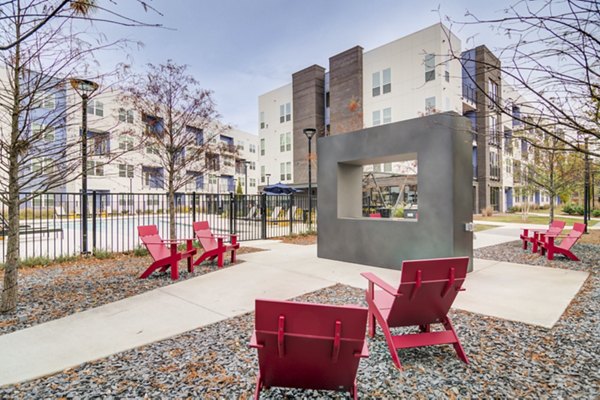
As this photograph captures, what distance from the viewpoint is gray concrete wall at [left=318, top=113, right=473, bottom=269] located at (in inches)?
260

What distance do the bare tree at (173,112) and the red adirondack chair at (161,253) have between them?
266cm

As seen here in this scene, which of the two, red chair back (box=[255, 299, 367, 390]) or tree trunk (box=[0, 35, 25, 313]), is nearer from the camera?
red chair back (box=[255, 299, 367, 390])

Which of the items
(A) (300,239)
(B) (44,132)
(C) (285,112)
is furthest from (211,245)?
(C) (285,112)

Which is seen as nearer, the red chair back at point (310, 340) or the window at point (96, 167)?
the red chair back at point (310, 340)

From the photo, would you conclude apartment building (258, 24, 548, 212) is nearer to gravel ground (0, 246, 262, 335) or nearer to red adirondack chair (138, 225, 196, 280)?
red adirondack chair (138, 225, 196, 280)

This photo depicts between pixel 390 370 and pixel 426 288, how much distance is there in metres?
0.84

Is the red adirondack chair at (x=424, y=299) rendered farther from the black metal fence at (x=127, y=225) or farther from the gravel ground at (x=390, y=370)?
the black metal fence at (x=127, y=225)

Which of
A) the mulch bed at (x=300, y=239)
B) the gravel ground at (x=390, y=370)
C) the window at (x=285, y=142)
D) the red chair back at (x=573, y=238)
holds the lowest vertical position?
the gravel ground at (x=390, y=370)

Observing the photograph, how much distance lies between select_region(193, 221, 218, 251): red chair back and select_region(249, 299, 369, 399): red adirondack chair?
227 inches

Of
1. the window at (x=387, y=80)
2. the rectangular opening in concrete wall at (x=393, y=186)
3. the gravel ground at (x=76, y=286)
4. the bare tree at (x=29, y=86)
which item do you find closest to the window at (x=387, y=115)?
the window at (x=387, y=80)

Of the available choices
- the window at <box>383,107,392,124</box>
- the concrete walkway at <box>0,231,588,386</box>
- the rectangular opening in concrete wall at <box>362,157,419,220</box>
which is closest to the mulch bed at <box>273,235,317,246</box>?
the rectangular opening in concrete wall at <box>362,157,419,220</box>

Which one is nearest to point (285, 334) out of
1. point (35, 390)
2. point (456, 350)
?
point (456, 350)

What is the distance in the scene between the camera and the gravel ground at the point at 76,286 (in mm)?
4483

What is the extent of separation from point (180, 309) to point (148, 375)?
73.2 inches
